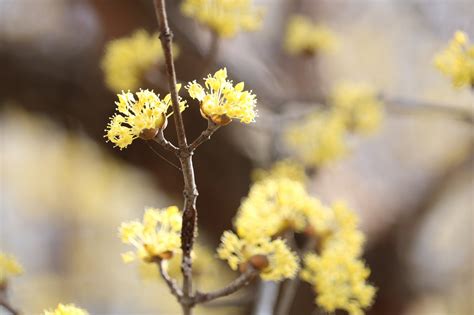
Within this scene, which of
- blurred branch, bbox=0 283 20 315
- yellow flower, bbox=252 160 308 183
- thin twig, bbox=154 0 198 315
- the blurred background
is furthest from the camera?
the blurred background

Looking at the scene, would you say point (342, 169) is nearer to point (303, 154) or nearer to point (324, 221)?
point (303, 154)

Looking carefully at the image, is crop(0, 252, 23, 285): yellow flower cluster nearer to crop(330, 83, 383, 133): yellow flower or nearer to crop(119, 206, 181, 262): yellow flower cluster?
crop(119, 206, 181, 262): yellow flower cluster

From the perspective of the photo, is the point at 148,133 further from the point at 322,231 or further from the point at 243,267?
the point at 322,231

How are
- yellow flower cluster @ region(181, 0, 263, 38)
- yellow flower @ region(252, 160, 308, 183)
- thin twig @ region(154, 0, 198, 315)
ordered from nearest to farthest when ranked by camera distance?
thin twig @ region(154, 0, 198, 315), yellow flower cluster @ region(181, 0, 263, 38), yellow flower @ region(252, 160, 308, 183)

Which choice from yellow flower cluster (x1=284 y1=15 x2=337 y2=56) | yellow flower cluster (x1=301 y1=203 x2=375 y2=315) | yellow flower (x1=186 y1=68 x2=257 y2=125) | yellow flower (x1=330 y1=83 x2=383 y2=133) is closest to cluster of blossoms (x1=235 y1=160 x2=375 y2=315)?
yellow flower cluster (x1=301 y1=203 x2=375 y2=315)

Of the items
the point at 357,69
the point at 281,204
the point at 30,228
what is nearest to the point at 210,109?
the point at 281,204

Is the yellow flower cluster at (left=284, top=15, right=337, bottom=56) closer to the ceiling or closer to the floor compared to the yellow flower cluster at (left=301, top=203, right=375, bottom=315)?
closer to the ceiling
